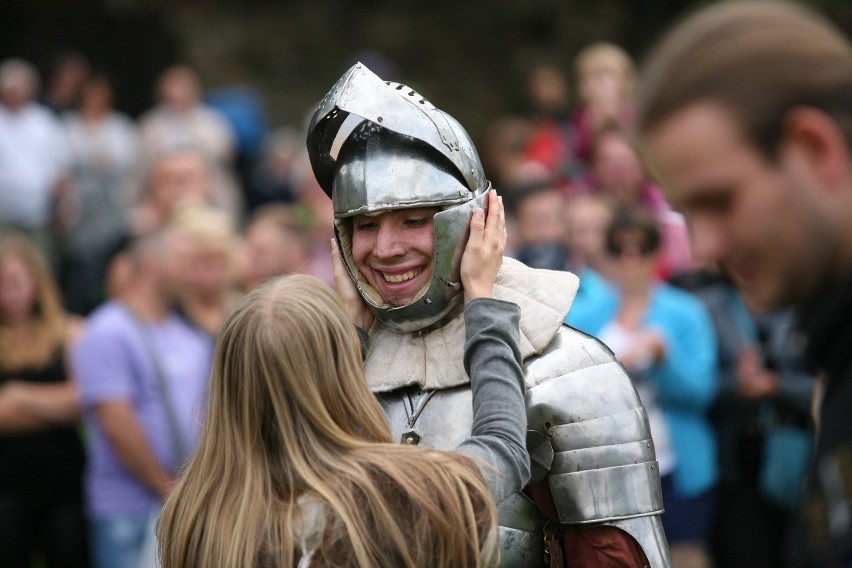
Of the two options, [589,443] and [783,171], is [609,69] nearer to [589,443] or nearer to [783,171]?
[589,443]

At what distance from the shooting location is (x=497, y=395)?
2912mm

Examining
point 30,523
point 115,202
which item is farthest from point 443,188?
point 115,202

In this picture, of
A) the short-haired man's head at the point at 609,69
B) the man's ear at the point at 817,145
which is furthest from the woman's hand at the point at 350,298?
the short-haired man's head at the point at 609,69

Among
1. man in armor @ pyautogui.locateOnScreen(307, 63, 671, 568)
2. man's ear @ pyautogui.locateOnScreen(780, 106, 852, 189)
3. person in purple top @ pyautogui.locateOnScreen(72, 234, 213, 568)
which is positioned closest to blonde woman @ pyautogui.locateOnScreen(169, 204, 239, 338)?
person in purple top @ pyautogui.locateOnScreen(72, 234, 213, 568)

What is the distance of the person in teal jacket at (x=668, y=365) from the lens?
225 inches

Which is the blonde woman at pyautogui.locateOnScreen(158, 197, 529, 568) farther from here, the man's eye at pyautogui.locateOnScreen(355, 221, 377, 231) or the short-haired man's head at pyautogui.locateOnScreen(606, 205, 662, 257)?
the short-haired man's head at pyautogui.locateOnScreen(606, 205, 662, 257)

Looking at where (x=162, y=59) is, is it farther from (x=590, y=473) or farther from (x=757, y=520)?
(x=590, y=473)

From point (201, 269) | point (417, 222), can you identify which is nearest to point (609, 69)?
point (201, 269)

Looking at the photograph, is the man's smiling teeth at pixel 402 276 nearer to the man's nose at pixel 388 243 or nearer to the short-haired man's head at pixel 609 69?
the man's nose at pixel 388 243

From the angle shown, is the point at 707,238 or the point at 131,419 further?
the point at 131,419

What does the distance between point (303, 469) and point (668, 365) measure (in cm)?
323

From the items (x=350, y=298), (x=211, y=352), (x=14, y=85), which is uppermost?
(x=14, y=85)

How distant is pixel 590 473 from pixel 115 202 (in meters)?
7.99

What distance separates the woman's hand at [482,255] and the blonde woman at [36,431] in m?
3.56
